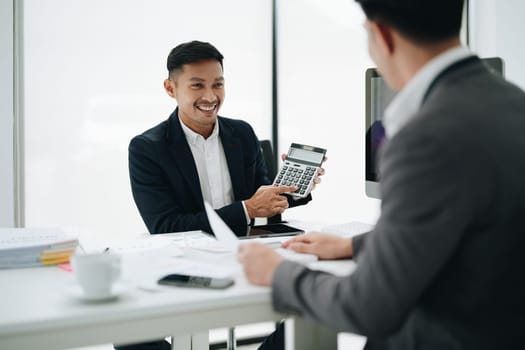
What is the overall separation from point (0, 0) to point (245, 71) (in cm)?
142

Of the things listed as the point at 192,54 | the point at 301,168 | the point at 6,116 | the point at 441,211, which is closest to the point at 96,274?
the point at 441,211

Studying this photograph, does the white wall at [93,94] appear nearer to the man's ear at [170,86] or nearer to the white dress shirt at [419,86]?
the man's ear at [170,86]

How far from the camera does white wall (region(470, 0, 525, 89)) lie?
2348mm

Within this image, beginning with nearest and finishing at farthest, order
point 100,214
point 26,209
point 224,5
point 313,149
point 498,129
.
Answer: point 498,129, point 313,149, point 26,209, point 100,214, point 224,5

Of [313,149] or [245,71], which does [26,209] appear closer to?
[245,71]

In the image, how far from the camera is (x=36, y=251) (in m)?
1.19

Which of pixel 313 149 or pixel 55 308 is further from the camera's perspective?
pixel 313 149

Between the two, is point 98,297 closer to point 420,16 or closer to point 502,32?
point 420,16

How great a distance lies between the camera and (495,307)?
0.72 meters

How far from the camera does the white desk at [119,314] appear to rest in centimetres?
81

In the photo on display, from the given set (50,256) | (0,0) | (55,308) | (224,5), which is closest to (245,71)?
(224,5)

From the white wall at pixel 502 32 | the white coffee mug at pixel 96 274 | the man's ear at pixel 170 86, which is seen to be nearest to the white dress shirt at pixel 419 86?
the white coffee mug at pixel 96 274

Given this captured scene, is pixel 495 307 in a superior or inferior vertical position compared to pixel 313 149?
inferior

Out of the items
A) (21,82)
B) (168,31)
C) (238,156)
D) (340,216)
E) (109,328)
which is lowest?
(340,216)
